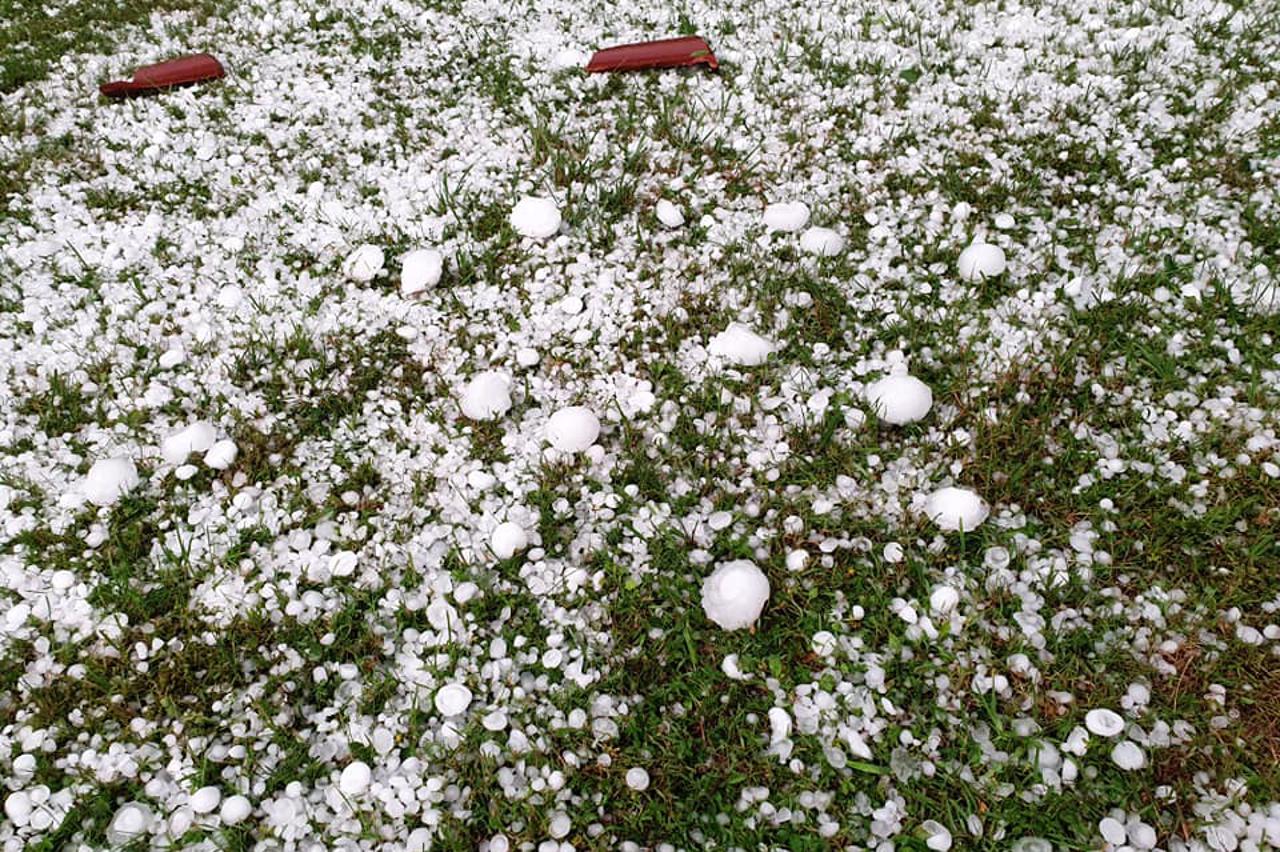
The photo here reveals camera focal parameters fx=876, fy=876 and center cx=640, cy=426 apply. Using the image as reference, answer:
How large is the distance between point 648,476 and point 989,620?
1082 millimetres

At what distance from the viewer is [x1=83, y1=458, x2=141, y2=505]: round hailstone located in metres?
2.78

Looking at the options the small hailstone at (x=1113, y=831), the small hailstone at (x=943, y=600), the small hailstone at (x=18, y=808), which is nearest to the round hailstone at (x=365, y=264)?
the small hailstone at (x=18, y=808)

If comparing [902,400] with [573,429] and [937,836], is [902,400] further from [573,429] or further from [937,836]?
[937,836]

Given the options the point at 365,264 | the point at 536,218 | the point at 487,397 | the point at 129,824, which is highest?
the point at 536,218

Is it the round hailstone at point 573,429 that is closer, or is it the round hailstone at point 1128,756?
the round hailstone at point 1128,756

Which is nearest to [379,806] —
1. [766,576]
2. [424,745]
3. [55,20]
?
[424,745]

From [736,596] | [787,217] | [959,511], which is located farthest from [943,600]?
[787,217]

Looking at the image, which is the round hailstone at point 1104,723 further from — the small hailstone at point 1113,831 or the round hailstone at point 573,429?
the round hailstone at point 573,429

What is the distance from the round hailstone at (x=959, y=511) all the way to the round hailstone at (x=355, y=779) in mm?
1727

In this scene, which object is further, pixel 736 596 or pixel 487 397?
pixel 487 397

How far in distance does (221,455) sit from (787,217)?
→ 7.59 ft

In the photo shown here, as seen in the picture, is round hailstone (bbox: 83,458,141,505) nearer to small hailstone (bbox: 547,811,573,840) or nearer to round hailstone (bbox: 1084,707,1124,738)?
small hailstone (bbox: 547,811,573,840)

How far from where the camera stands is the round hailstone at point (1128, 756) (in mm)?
2111

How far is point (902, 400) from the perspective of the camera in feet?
9.36
